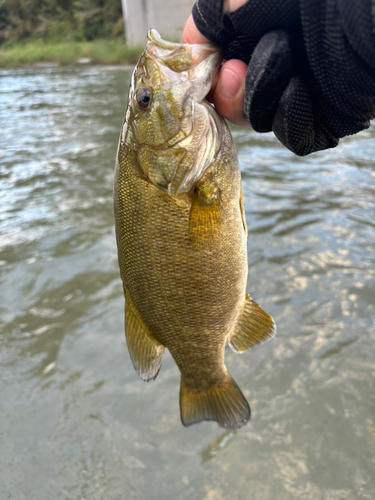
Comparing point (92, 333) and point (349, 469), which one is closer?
point (349, 469)

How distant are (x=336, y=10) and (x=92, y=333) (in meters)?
3.56

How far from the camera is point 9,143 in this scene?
33.1 feet

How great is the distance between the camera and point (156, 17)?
109 ft

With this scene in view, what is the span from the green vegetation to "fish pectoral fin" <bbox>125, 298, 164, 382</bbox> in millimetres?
28925

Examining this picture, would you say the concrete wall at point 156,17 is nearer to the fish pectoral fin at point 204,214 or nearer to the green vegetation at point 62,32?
the green vegetation at point 62,32

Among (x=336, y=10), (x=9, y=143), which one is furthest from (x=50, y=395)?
(x=9, y=143)

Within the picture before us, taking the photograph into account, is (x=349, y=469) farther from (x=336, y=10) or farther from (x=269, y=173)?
(x=269, y=173)

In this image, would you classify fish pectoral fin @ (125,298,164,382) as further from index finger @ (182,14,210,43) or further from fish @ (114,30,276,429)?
index finger @ (182,14,210,43)

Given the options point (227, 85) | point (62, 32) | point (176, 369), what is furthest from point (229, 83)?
point (62, 32)

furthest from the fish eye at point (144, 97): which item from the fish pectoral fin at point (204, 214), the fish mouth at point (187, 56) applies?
the fish pectoral fin at point (204, 214)

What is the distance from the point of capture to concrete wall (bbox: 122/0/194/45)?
3134cm

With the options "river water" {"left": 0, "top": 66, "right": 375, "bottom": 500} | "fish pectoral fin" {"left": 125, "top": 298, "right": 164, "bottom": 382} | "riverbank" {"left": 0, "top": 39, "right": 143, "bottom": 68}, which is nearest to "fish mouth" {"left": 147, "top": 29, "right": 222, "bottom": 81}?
"fish pectoral fin" {"left": 125, "top": 298, "right": 164, "bottom": 382}

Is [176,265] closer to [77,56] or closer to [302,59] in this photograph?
[302,59]

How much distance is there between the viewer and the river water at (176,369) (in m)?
2.89
